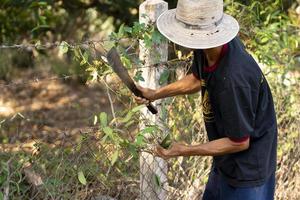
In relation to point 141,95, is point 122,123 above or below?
below

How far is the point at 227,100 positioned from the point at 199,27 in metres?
0.33

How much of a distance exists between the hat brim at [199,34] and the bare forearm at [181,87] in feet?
1.69

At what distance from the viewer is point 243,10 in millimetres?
4074

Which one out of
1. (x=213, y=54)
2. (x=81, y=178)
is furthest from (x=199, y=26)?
(x=81, y=178)

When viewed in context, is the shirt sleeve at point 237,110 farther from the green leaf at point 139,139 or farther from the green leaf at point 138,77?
the green leaf at point 138,77

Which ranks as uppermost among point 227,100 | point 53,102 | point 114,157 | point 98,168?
point 227,100

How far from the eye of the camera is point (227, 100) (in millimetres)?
2648

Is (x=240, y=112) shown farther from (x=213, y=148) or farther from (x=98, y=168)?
(x=98, y=168)

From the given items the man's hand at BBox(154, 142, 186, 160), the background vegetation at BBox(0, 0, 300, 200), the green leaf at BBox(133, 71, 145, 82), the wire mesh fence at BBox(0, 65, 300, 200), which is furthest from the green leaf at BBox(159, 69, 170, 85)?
the man's hand at BBox(154, 142, 186, 160)

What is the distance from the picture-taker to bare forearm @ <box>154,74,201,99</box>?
317 centimetres

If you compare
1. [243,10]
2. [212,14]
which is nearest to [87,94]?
[243,10]

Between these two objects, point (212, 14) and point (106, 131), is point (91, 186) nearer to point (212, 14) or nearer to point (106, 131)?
point (106, 131)

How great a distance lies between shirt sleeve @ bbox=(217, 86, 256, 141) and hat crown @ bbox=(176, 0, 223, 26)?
0.31 metres

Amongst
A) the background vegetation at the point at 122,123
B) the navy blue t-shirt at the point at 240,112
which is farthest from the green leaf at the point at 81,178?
the navy blue t-shirt at the point at 240,112
